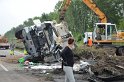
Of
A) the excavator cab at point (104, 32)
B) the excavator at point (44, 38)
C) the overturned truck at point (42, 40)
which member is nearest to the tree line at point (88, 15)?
the excavator cab at point (104, 32)

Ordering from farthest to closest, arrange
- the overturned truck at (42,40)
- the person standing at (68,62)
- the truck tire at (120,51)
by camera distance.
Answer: the truck tire at (120,51)
the overturned truck at (42,40)
the person standing at (68,62)

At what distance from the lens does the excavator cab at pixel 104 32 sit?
3662cm

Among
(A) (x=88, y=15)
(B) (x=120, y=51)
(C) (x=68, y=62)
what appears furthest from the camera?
(A) (x=88, y=15)

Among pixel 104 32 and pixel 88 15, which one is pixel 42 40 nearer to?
pixel 104 32

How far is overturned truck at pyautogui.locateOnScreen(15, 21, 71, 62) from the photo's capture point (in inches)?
A: 1053

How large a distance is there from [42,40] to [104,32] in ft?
36.5

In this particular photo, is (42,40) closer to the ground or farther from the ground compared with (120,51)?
farther from the ground

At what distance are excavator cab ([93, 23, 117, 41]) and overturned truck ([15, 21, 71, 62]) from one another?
9.29 metres

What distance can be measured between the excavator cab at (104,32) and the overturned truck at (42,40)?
9.29m

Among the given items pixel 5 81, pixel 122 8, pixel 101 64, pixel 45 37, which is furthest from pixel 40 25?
pixel 122 8

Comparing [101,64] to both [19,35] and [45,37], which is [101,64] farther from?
[19,35]

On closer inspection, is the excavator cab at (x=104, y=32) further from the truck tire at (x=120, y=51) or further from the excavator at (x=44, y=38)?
the excavator at (x=44, y=38)

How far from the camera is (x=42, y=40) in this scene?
89.6 feet

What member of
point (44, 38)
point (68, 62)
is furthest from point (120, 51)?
point (68, 62)
